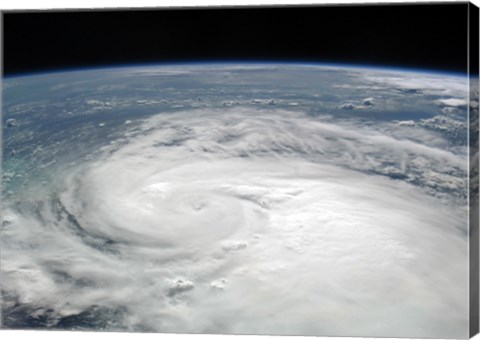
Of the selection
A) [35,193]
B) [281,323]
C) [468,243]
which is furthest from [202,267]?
[468,243]

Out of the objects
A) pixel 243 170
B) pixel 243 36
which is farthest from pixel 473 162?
pixel 243 36

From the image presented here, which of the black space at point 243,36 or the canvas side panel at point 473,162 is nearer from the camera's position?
the canvas side panel at point 473,162

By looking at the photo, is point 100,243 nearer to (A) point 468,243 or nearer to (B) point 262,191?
(B) point 262,191

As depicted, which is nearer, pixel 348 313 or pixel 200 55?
pixel 348 313

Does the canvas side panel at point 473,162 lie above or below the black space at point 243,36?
below

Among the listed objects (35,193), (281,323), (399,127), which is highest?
(399,127)

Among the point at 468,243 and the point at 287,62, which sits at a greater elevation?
the point at 287,62
